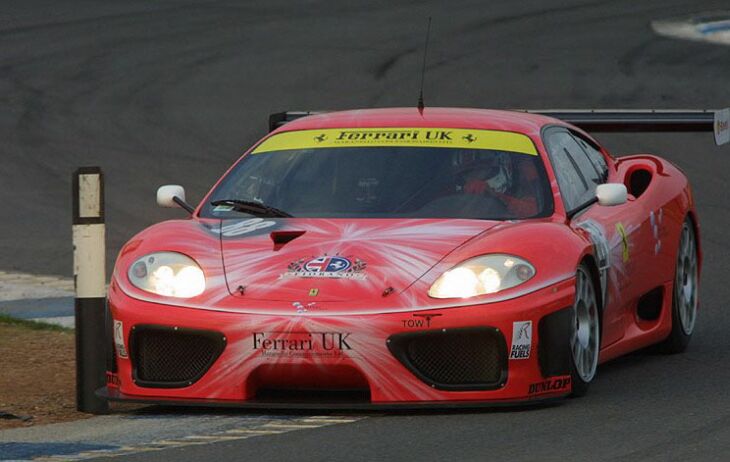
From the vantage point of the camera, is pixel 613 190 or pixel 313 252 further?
pixel 613 190

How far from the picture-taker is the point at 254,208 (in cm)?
848

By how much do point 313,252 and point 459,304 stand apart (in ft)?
2.16

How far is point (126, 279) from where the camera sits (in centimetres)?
781

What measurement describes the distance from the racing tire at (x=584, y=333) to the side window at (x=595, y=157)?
1.45 meters

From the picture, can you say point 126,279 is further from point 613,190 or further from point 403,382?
point 613,190

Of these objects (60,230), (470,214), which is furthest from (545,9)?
(470,214)

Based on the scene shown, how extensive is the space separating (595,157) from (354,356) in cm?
281

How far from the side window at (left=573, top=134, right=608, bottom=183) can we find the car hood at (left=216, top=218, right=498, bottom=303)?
164 centimetres

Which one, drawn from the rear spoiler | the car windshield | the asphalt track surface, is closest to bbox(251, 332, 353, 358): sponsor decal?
the asphalt track surface

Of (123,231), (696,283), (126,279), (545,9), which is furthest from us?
(545,9)

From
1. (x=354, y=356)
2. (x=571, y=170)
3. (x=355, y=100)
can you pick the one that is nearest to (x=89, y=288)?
(x=354, y=356)

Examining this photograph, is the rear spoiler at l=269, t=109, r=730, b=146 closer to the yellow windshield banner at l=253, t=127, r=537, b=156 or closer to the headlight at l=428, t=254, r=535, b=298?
the yellow windshield banner at l=253, t=127, r=537, b=156

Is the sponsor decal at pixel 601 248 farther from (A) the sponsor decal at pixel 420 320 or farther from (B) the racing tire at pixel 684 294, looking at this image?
(A) the sponsor decal at pixel 420 320

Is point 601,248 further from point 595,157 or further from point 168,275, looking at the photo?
point 168,275
